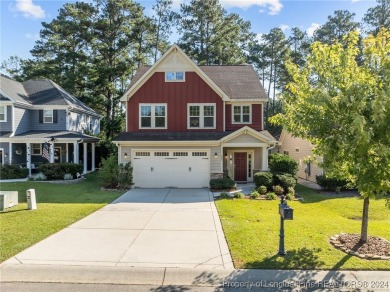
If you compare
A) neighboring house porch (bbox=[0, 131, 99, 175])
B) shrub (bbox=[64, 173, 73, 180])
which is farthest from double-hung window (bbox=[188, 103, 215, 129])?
neighboring house porch (bbox=[0, 131, 99, 175])

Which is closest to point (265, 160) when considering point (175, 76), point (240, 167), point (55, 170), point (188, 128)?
point (240, 167)

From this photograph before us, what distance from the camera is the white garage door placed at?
648 inches

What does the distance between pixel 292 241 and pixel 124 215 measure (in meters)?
5.64

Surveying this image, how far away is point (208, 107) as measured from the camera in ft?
57.6

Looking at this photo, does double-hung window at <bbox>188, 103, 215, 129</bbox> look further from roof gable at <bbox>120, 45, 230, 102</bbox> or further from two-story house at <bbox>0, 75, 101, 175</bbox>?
two-story house at <bbox>0, 75, 101, 175</bbox>

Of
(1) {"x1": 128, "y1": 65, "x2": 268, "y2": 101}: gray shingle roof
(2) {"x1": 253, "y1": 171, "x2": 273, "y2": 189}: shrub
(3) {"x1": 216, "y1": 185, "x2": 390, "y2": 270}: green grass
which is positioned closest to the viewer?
(3) {"x1": 216, "y1": 185, "x2": 390, "y2": 270}: green grass

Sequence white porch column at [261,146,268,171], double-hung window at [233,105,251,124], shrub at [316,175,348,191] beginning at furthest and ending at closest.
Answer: double-hung window at [233,105,251,124]
white porch column at [261,146,268,171]
shrub at [316,175,348,191]

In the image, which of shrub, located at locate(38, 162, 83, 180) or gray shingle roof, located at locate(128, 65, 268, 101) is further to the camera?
gray shingle roof, located at locate(128, 65, 268, 101)

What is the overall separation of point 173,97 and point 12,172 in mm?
11333

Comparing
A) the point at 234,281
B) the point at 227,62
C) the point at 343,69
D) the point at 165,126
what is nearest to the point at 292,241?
the point at 234,281

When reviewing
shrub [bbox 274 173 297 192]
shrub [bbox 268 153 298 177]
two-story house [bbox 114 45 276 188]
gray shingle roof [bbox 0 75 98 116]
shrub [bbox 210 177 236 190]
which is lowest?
shrub [bbox 210 177 236 190]

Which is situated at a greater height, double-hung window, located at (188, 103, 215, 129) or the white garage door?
double-hung window, located at (188, 103, 215, 129)

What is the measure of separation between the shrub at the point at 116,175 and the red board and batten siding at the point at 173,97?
2720 mm

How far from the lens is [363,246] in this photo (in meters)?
6.70
